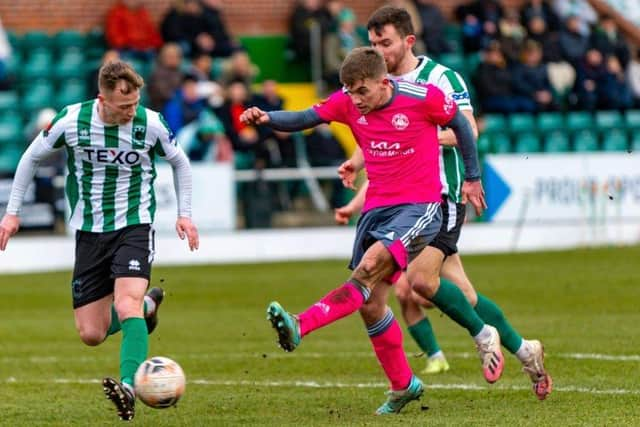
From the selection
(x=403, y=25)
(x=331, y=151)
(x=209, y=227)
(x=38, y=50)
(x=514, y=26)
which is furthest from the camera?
(x=514, y=26)

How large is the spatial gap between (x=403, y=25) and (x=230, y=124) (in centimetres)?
1213

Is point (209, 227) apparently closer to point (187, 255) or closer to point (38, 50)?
point (187, 255)

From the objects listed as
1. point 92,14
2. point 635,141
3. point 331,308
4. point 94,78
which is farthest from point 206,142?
point 331,308

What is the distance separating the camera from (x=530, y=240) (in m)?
20.7

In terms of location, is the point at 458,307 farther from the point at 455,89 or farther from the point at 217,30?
the point at 217,30

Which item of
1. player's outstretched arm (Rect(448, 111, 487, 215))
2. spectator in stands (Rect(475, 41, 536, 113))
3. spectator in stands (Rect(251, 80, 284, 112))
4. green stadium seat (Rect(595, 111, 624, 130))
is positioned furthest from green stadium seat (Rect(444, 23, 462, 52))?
player's outstretched arm (Rect(448, 111, 487, 215))

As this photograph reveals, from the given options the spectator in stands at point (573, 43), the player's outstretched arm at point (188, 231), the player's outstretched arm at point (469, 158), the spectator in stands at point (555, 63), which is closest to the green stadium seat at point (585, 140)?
the spectator in stands at point (555, 63)

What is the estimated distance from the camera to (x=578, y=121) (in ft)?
→ 80.0

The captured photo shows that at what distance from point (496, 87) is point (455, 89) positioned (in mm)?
15645

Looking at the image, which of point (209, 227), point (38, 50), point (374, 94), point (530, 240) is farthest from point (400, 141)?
point (38, 50)

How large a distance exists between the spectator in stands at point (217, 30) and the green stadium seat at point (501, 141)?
444 centimetres

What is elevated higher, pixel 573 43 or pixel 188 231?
pixel 188 231

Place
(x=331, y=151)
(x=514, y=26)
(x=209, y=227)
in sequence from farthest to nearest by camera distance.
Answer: (x=514, y=26) < (x=331, y=151) < (x=209, y=227)

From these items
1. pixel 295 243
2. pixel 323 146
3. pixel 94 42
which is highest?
pixel 94 42
